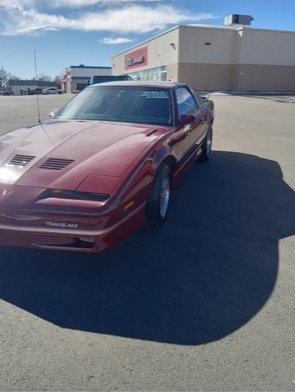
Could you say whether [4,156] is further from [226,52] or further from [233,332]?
[226,52]

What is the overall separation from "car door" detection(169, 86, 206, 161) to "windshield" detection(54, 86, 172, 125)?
204mm

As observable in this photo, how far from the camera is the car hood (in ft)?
9.86

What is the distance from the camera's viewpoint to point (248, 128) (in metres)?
12.0

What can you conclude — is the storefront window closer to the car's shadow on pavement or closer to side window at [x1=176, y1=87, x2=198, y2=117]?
side window at [x1=176, y1=87, x2=198, y2=117]

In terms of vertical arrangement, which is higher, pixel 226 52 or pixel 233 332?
pixel 226 52

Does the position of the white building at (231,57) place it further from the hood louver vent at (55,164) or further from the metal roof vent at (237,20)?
the hood louver vent at (55,164)

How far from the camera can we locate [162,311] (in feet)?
8.61

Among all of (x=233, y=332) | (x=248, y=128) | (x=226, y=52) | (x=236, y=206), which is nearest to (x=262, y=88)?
(x=226, y=52)

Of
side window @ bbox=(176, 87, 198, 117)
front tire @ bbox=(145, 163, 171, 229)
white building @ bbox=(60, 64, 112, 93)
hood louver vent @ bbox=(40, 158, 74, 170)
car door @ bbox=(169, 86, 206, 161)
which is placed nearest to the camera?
hood louver vent @ bbox=(40, 158, 74, 170)

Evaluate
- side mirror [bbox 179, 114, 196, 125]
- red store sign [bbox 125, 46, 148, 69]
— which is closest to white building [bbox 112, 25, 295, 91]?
red store sign [bbox 125, 46, 148, 69]

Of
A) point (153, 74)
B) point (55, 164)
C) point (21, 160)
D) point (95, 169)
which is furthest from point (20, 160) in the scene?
point (153, 74)

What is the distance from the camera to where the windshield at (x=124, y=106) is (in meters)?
4.49

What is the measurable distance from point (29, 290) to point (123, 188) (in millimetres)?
1072

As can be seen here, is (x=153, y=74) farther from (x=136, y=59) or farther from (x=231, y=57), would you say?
(x=231, y=57)
